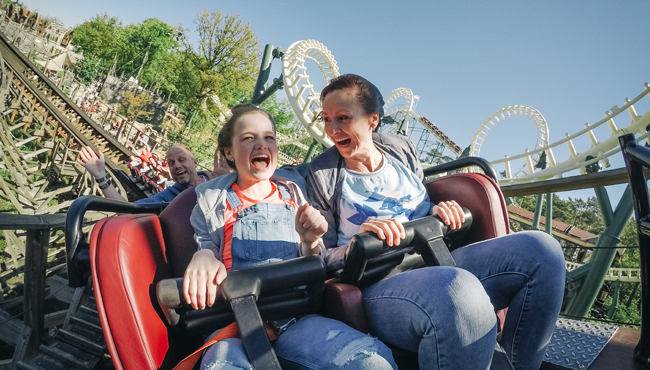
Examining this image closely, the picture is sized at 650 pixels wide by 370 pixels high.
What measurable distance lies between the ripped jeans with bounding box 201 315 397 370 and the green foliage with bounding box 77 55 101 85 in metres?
39.2

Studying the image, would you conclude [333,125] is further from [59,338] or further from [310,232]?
[59,338]

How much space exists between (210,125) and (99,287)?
23.7 meters

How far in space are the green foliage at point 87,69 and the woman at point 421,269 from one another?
38.7 metres

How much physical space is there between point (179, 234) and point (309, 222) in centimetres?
58

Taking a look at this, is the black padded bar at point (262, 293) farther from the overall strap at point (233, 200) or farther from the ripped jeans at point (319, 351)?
the overall strap at point (233, 200)

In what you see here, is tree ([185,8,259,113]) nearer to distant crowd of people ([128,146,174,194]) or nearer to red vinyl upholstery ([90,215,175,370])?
distant crowd of people ([128,146,174,194])

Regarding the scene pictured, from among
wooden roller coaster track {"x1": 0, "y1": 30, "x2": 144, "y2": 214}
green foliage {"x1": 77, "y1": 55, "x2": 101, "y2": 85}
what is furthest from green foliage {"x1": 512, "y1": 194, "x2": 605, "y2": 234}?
green foliage {"x1": 77, "y1": 55, "x2": 101, "y2": 85}

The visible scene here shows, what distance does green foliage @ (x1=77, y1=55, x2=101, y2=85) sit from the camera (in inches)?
1270

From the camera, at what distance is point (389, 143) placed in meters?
1.78

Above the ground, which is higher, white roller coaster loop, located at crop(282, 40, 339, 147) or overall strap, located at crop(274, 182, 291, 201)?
white roller coaster loop, located at crop(282, 40, 339, 147)

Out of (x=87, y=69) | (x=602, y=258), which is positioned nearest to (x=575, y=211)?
(x=602, y=258)

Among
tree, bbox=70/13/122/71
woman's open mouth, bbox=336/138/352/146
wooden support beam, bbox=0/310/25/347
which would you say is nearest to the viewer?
woman's open mouth, bbox=336/138/352/146

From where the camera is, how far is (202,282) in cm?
87

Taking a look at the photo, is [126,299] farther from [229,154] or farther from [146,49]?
[146,49]
